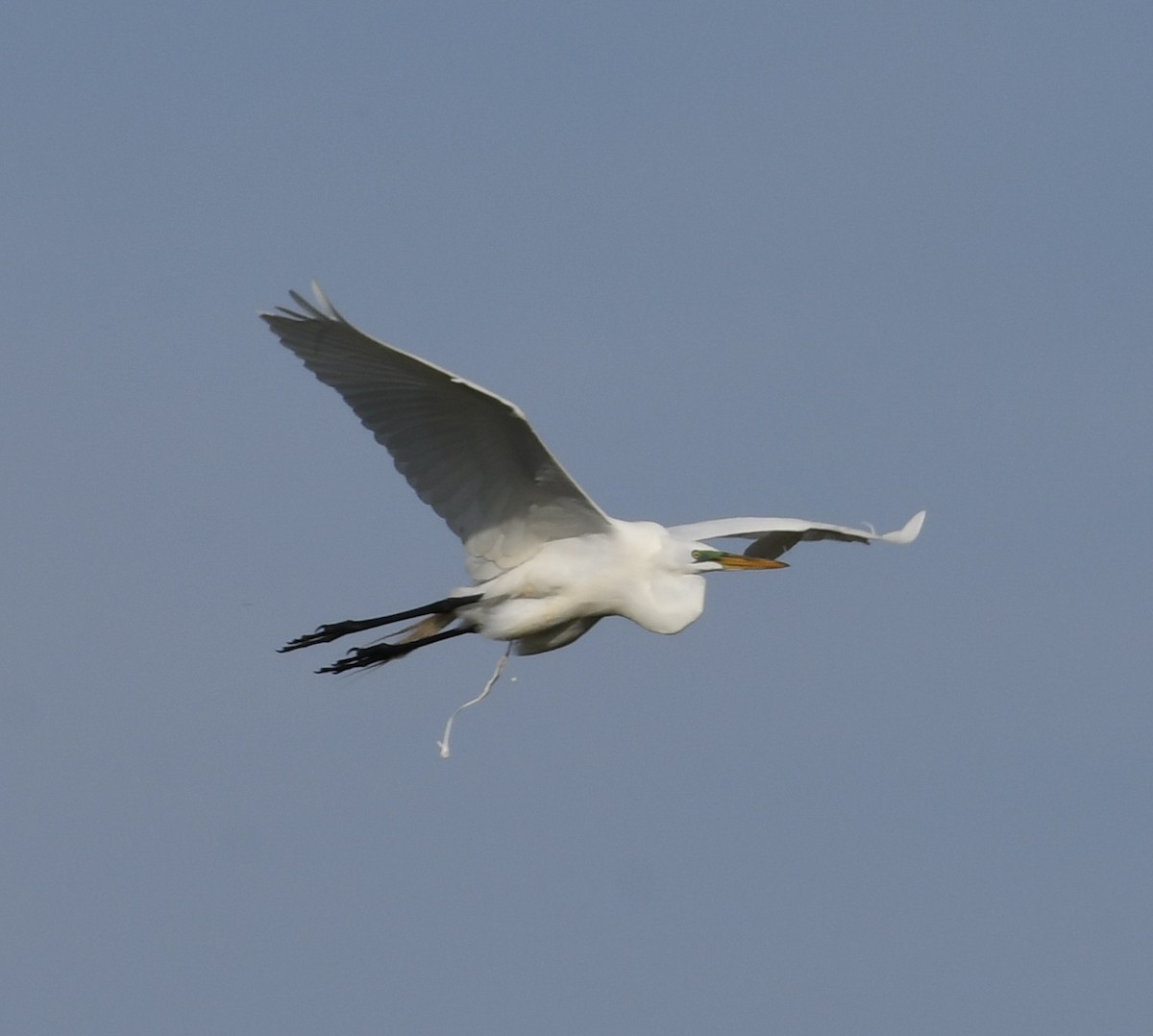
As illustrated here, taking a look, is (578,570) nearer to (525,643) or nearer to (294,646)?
(525,643)

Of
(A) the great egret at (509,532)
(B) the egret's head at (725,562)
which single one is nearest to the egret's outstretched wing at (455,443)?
(A) the great egret at (509,532)

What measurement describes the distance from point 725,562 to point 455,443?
165 centimetres

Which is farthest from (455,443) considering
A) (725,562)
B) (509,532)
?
(725,562)

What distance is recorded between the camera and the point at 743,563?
12.3 meters

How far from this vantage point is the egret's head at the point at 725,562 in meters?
12.1

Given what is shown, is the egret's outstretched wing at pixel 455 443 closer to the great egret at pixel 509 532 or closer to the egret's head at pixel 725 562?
the great egret at pixel 509 532

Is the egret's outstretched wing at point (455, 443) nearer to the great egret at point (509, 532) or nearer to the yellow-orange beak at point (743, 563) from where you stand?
the great egret at point (509, 532)

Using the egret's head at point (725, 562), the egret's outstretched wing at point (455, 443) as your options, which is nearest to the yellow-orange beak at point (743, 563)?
the egret's head at point (725, 562)

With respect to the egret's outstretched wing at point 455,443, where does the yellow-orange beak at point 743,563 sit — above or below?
below

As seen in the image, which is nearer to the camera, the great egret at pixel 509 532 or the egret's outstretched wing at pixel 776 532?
the great egret at pixel 509 532

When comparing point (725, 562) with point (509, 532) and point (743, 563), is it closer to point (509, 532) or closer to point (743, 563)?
point (743, 563)

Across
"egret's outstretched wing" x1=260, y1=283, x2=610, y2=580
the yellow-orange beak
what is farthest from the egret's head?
"egret's outstretched wing" x1=260, y1=283, x2=610, y2=580

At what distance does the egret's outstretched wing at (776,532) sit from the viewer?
12586 mm

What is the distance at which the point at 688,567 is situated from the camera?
12.1 meters
